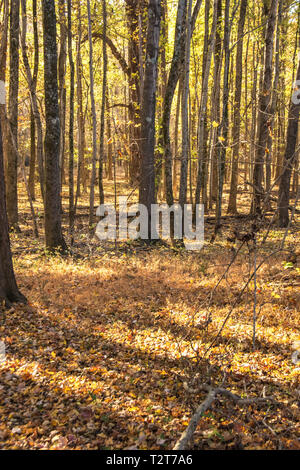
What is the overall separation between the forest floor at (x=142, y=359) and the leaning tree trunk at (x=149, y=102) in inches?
142

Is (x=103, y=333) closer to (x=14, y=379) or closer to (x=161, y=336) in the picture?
(x=161, y=336)

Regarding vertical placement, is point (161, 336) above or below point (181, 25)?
below

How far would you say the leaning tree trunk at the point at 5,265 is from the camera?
6195 mm

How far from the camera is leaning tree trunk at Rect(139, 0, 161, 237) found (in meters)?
10.9

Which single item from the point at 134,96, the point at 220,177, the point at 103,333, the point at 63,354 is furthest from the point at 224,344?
the point at 134,96

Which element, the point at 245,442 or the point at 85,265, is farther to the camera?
the point at 85,265

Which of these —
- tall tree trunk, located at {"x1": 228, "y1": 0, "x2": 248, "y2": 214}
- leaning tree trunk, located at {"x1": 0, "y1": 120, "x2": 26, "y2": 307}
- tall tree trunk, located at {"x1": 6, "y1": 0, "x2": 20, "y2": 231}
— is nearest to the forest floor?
leaning tree trunk, located at {"x1": 0, "y1": 120, "x2": 26, "y2": 307}

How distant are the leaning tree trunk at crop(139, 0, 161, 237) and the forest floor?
142 inches

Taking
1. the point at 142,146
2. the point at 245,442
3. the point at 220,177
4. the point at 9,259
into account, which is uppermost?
the point at 142,146

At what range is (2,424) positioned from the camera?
3807 millimetres

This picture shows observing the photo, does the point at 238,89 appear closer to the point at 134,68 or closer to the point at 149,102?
the point at 134,68

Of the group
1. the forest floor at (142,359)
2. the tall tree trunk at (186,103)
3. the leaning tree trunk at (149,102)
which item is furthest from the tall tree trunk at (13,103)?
the tall tree trunk at (186,103)

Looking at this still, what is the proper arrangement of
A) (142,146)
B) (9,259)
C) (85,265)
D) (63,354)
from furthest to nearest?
(142,146) < (85,265) < (9,259) < (63,354)

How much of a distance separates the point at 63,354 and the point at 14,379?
2.90 ft
